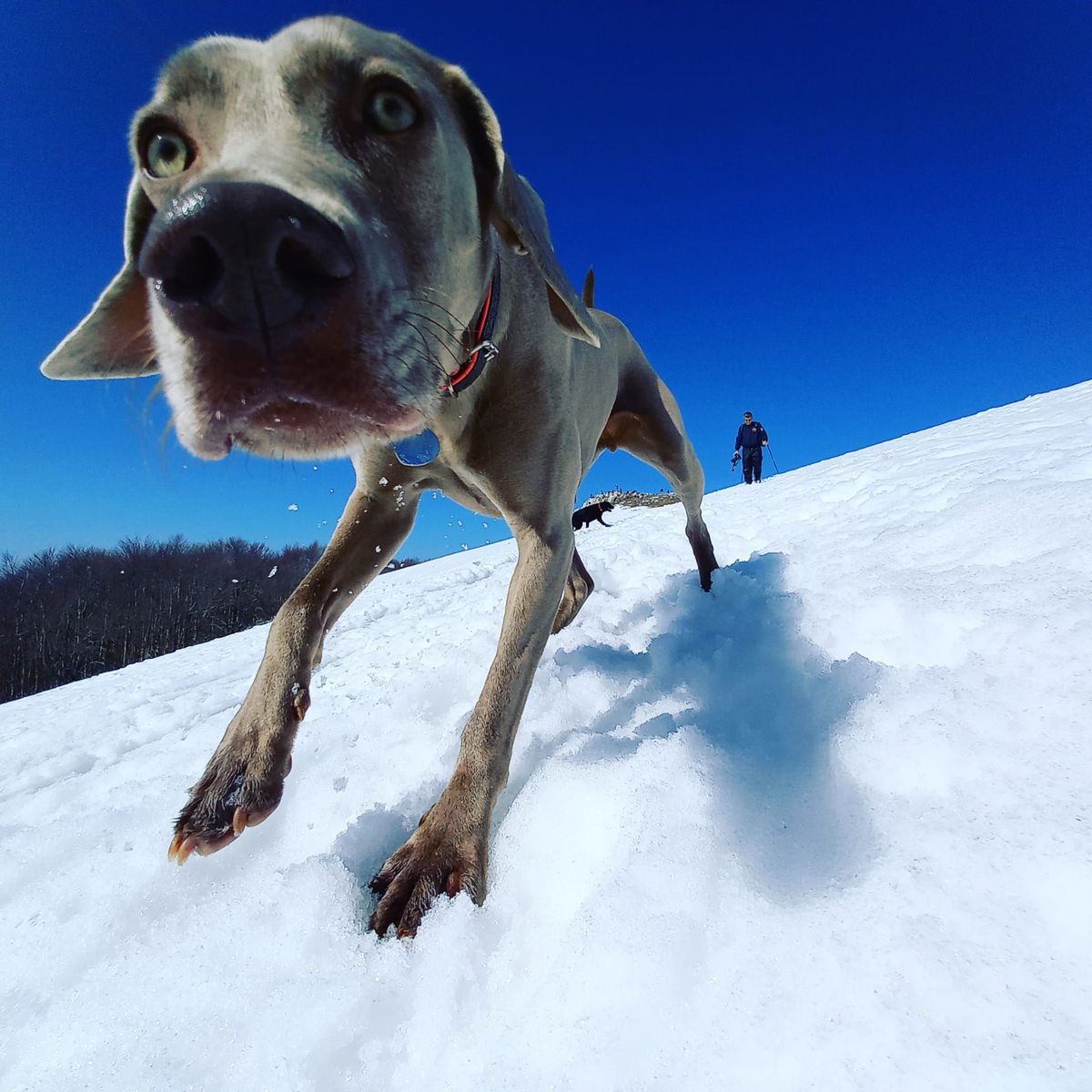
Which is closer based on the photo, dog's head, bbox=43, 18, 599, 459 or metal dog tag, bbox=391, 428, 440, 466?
dog's head, bbox=43, 18, 599, 459

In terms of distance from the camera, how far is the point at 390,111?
1.51 metres

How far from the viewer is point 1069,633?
1656mm

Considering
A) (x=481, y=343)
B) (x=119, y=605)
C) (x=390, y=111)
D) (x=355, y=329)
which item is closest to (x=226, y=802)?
(x=355, y=329)

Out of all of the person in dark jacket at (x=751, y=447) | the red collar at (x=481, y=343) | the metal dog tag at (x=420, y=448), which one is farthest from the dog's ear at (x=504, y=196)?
the person in dark jacket at (x=751, y=447)

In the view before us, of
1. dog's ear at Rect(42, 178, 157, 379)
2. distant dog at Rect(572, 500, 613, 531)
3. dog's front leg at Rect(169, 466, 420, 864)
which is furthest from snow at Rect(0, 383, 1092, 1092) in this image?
distant dog at Rect(572, 500, 613, 531)

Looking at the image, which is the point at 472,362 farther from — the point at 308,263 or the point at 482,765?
the point at 482,765

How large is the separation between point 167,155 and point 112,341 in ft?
2.13

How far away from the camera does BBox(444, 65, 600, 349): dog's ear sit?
5.73 ft

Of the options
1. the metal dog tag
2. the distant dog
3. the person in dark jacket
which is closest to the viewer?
the metal dog tag

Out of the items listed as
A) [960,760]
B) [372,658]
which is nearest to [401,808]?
[960,760]

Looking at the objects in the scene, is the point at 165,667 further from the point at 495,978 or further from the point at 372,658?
the point at 495,978

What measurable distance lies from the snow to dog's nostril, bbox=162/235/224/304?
130 centimetres

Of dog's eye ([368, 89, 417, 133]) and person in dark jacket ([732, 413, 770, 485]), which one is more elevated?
person in dark jacket ([732, 413, 770, 485])

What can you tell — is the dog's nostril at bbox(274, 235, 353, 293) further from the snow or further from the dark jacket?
the dark jacket
